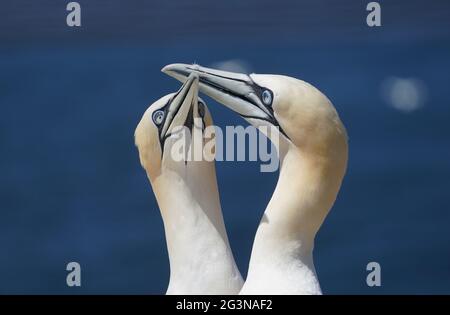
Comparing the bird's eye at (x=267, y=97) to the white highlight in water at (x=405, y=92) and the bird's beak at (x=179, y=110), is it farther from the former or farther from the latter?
the white highlight in water at (x=405, y=92)

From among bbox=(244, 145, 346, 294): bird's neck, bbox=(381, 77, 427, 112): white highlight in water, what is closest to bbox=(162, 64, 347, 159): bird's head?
bbox=(244, 145, 346, 294): bird's neck

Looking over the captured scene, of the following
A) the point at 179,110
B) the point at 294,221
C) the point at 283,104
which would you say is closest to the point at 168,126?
the point at 179,110

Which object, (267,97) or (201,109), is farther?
(201,109)

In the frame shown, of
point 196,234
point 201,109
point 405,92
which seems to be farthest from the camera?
point 405,92

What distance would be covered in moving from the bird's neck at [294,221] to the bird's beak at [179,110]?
651mm

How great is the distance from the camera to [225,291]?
31.1 ft

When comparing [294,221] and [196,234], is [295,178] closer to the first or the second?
[294,221]

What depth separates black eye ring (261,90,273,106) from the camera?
9219 mm

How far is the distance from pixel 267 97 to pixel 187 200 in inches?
30.6

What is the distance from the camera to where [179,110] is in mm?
9609

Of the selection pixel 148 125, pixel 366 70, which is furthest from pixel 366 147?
pixel 148 125

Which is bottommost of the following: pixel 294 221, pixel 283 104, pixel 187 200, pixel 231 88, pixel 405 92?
pixel 294 221

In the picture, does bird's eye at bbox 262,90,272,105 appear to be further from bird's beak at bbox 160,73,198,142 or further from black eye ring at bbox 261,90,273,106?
bird's beak at bbox 160,73,198,142
